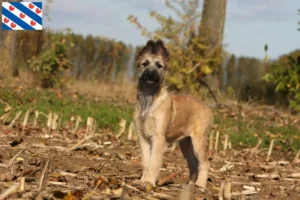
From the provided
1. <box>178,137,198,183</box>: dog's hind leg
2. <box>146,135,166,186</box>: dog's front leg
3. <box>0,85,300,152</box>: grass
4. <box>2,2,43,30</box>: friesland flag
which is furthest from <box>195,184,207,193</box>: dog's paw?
<box>2,2,43,30</box>: friesland flag

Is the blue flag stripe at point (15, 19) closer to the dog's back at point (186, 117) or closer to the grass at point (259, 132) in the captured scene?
the grass at point (259, 132)

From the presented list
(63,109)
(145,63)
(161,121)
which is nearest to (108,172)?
(161,121)

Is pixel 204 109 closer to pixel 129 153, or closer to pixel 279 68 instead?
pixel 129 153

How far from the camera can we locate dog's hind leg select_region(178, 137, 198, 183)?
737 cm

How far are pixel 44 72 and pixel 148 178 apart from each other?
1560cm

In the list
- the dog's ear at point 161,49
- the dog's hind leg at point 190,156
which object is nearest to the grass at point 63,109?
the dog's hind leg at point 190,156

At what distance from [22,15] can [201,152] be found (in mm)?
13244

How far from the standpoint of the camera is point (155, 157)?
6609 mm

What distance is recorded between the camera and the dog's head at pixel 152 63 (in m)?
6.72

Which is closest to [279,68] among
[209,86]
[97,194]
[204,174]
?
[209,86]

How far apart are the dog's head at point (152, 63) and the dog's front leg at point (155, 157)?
23.8 inches

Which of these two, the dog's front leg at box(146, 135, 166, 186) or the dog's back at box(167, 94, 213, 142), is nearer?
the dog's front leg at box(146, 135, 166, 186)

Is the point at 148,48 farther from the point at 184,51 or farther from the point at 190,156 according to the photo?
the point at 184,51

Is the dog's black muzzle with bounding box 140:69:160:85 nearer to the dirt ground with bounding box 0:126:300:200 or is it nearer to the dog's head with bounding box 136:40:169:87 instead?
the dog's head with bounding box 136:40:169:87
